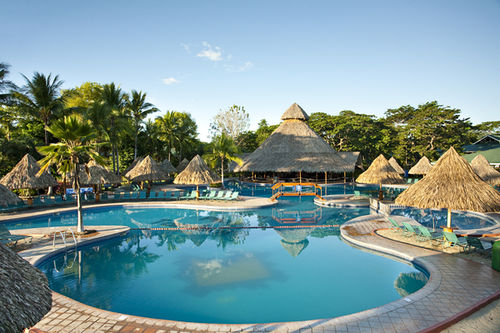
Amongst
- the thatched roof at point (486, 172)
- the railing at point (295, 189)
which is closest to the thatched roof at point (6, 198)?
the railing at point (295, 189)

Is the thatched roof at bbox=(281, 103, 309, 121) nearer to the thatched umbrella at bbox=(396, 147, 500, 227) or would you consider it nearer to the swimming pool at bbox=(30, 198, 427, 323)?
the swimming pool at bbox=(30, 198, 427, 323)

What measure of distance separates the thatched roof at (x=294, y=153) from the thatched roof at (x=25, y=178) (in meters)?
19.6

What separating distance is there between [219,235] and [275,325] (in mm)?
7785

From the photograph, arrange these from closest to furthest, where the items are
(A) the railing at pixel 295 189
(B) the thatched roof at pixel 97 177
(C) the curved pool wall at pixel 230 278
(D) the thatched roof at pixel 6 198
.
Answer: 1. (C) the curved pool wall at pixel 230 278
2. (D) the thatched roof at pixel 6 198
3. (B) the thatched roof at pixel 97 177
4. (A) the railing at pixel 295 189

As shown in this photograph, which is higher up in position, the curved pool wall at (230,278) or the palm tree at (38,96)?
the palm tree at (38,96)

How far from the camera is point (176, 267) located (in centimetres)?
899

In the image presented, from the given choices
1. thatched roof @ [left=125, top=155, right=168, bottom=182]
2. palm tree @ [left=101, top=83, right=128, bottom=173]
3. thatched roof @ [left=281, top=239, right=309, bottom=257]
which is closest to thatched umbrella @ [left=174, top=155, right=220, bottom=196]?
thatched roof @ [left=125, top=155, right=168, bottom=182]

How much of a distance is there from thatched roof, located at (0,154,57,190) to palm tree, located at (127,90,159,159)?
12532 mm

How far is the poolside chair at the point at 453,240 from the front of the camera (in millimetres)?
8641

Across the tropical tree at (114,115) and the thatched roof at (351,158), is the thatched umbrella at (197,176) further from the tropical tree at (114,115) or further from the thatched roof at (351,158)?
the thatched roof at (351,158)

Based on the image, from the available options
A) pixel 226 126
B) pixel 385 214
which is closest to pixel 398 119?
pixel 226 126

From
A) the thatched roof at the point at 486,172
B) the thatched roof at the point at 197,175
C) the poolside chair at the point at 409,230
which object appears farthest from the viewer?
the thatched roof at the point at 197,175

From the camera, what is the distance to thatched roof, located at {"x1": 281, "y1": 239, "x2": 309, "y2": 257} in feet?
34.0

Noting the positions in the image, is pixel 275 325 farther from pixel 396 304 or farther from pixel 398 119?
pixel 398 119
